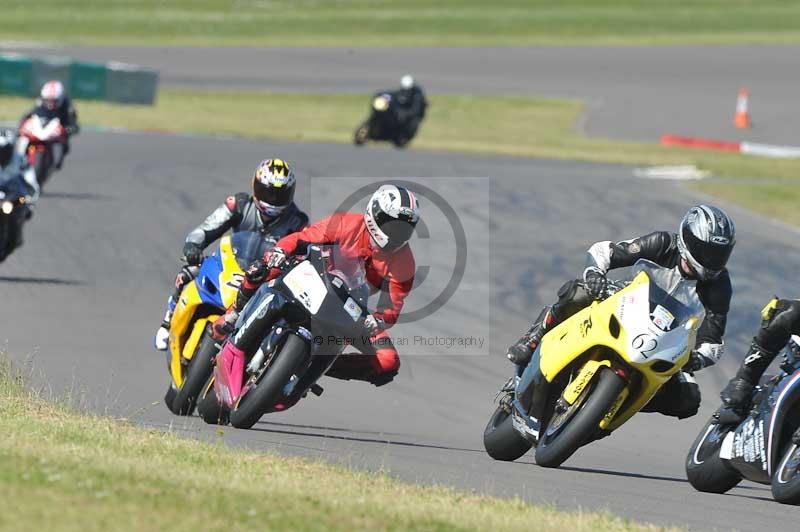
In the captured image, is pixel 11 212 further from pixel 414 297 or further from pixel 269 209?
pixel 269 209

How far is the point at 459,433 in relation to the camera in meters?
11.2

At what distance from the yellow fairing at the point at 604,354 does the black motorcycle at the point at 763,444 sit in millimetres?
516

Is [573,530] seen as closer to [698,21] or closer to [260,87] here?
[260,87]

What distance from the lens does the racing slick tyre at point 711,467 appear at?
8867 mm

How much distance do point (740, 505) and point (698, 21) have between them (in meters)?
52.6

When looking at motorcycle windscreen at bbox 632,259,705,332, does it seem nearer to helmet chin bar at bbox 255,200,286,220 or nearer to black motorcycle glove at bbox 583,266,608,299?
black motorcycle glove at bbox 583,266,608,299

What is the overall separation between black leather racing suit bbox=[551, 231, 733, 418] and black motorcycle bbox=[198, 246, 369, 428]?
1.25m

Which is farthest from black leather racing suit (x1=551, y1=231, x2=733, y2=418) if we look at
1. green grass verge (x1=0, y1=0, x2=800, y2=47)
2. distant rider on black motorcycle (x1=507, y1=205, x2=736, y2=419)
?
green grass verge (x1=0, y1=0, x2=800, y2=47)

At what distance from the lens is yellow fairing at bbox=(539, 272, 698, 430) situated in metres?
8.54

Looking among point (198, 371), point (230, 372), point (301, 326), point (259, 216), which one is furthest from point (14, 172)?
point (301, 326)

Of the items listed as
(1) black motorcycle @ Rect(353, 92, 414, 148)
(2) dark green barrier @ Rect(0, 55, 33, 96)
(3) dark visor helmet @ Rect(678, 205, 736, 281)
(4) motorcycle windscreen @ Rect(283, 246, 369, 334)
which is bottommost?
(2) dark green barrier @ Rect(0, 55, 33, 96)

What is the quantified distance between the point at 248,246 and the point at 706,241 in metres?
3.18

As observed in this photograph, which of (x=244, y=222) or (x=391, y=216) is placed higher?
(x=391, y=216)

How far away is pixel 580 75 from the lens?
156ft
